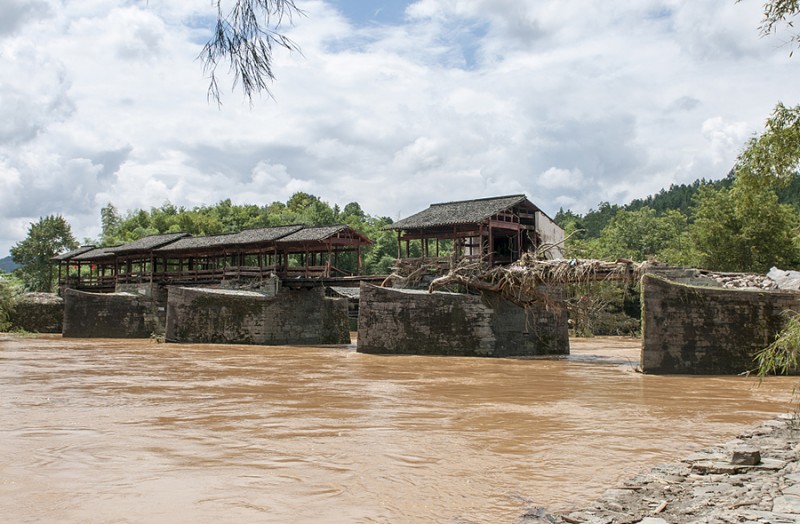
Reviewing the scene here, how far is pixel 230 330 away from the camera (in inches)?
1004

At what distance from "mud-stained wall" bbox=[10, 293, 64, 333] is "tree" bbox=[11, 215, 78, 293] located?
1400cm

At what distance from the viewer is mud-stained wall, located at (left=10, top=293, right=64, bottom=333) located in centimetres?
3506

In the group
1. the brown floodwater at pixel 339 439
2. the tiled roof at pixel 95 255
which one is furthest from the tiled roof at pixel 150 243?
the brown floodwater at pixel 339 439

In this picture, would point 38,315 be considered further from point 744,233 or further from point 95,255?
point 744,233

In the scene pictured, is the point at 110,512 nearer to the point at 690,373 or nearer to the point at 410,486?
the point at 410,486

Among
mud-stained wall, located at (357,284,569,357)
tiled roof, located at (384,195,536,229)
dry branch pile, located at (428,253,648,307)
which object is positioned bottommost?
mud-stained wall, located at (357,284,569,357)

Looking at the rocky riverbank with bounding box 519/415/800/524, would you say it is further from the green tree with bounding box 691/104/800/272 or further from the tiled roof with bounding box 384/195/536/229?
the green tree with bounding box 691/104/800/272

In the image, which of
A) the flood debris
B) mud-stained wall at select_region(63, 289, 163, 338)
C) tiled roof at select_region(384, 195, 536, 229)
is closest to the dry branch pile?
tiled roof at select_region(384, 195, 536, 229)

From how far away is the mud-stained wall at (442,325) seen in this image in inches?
782

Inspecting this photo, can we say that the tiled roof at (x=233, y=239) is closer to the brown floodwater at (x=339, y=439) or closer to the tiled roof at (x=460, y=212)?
the tiled roof at (x=460, y=212)

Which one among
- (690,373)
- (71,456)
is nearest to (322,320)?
(690,373)

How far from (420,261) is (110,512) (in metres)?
20.1

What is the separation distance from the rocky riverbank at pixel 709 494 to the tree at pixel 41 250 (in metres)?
50.3

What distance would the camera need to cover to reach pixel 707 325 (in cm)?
1457
